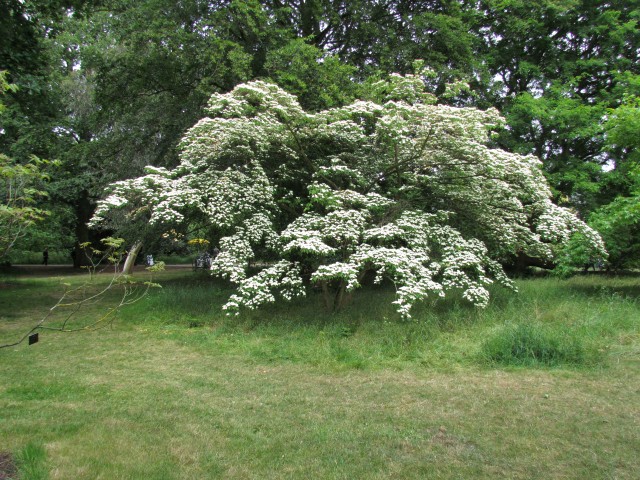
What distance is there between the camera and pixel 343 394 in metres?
5.05

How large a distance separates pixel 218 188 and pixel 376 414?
5386 millimetres

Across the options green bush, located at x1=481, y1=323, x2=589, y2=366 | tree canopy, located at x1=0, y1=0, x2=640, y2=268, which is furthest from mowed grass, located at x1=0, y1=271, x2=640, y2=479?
tree canopy, located at x1=0, y1=0, x2=640, y2=268

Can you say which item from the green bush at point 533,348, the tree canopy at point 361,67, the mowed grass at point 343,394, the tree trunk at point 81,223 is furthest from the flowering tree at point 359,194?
the tree trunk at point 81,223

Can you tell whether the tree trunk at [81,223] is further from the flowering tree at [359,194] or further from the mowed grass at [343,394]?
the flowering tree at [359,194]

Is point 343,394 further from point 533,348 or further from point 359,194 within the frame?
point 359,194

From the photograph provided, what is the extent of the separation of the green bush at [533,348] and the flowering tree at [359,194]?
1.11 m

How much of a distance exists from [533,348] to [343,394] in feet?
9.27

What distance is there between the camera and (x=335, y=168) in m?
8.14

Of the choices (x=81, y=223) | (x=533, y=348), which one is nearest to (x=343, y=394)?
(x=533, y=348)

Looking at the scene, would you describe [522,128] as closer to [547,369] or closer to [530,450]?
[547,369]

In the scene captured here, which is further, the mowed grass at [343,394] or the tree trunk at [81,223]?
the tree trunk at [81,223]

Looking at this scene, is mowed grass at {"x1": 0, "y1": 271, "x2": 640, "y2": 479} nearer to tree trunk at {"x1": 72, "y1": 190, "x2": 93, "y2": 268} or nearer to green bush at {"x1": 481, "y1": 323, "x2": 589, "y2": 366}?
green bush at {"x1": 481, "y1": 323, "x2": 589, "y2": 366}

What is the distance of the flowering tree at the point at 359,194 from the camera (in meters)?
7.42

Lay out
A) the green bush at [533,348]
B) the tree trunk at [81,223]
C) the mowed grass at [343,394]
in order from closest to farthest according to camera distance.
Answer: the mowed grass at [343,394] < the green bush at [533,348] < the tree trunk at [81,223]
